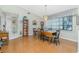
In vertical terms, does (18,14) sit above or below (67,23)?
above

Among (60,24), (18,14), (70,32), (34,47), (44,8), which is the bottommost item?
(34,47)

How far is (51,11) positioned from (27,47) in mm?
1144

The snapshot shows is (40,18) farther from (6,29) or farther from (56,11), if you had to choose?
(6,29)

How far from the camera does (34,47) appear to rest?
3.73 m

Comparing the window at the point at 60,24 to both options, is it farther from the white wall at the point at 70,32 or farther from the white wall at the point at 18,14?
the white wall at the point at 18,14

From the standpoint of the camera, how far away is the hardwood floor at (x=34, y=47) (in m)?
3.67

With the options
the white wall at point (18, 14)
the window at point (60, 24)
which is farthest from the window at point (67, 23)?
the white wall at point (18, 14)

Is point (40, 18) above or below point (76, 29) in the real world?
above

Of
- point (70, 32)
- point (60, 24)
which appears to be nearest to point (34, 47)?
point (60, 24)

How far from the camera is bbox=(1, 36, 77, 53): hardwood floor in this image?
145 inches

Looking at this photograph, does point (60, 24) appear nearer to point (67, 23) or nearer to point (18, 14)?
point (67, 23)
